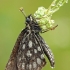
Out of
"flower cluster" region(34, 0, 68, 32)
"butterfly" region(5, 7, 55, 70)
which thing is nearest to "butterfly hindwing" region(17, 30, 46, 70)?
"butterfly" region(5, 7, 55, 70)

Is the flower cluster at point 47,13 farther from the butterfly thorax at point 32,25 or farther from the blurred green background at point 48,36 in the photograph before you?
the blurred green background at point 48,36

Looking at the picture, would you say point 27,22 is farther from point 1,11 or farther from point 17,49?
point 1,11

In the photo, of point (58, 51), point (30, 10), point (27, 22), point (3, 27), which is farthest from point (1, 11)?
→ point (27, 22)

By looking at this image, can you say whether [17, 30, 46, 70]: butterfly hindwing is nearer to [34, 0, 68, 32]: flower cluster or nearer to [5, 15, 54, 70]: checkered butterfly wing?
[5, 15, 54, 70]: checkered butterfly wing

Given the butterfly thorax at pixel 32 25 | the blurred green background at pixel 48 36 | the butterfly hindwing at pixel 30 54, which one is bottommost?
the butterfly hindwing at pixel 30 54

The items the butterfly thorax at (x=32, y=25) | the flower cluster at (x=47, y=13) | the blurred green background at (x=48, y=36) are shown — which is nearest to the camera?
the flower cluster at (x=47, y=13)

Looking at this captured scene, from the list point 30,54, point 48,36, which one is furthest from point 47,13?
point 48,36

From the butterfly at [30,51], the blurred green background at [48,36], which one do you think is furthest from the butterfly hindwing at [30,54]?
the blurred green background at [48,36]
